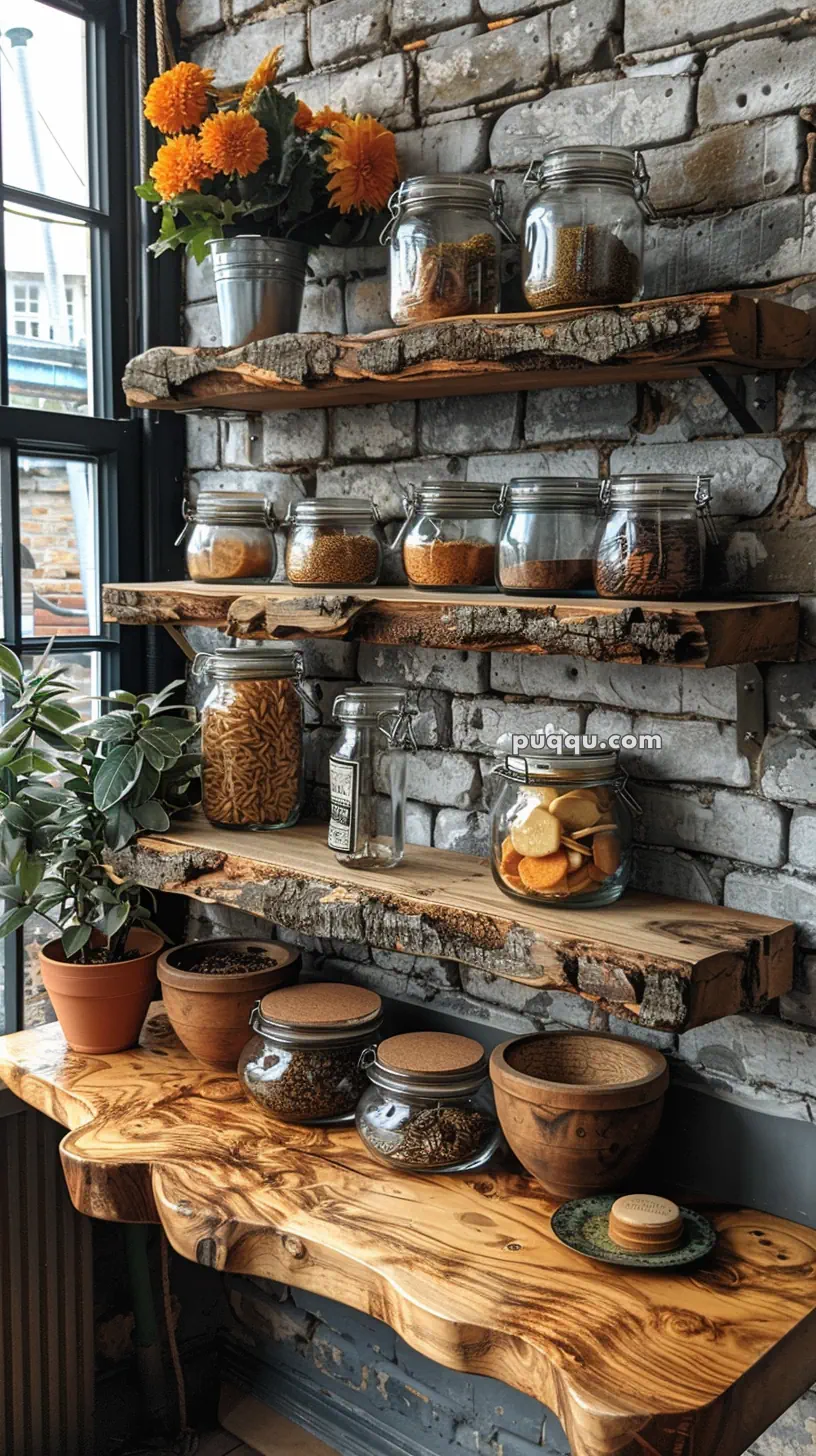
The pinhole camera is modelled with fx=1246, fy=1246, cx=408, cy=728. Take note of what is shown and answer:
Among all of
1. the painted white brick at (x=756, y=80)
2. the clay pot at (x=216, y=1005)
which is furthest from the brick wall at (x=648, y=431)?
the clay pot at (x=216, y=1005)

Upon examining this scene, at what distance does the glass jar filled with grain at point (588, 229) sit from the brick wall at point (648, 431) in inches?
4.1

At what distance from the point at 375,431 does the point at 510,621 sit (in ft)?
1.75

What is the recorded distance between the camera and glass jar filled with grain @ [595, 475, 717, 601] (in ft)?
4.14

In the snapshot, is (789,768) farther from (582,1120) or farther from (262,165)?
(262,165)

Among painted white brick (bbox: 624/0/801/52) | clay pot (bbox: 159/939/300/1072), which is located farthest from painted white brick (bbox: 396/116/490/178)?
clay pot (bbox: 159/939/300/1072)

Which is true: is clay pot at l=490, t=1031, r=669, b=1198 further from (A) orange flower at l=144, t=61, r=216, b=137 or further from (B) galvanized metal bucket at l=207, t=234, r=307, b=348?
(A) orange flower at l=144, t=61, r=216, b=137

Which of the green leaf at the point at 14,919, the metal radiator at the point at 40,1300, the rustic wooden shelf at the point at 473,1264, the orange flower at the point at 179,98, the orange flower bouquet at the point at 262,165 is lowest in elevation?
the metal radiator at the point at 40,1300

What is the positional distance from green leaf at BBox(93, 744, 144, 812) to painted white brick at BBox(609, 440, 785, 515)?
2.47 ft

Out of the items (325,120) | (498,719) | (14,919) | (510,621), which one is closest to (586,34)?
(325,120)

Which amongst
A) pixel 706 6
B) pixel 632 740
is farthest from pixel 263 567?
pixel 706 6

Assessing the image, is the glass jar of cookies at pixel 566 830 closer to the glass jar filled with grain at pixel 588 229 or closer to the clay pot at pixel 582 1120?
the clay pot at pixel 582 1120

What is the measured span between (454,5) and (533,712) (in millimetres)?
891

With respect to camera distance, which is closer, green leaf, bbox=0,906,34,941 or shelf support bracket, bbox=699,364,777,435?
shelf support bracket, bbox=699,364,777,435

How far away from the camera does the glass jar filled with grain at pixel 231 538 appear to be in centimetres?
170
